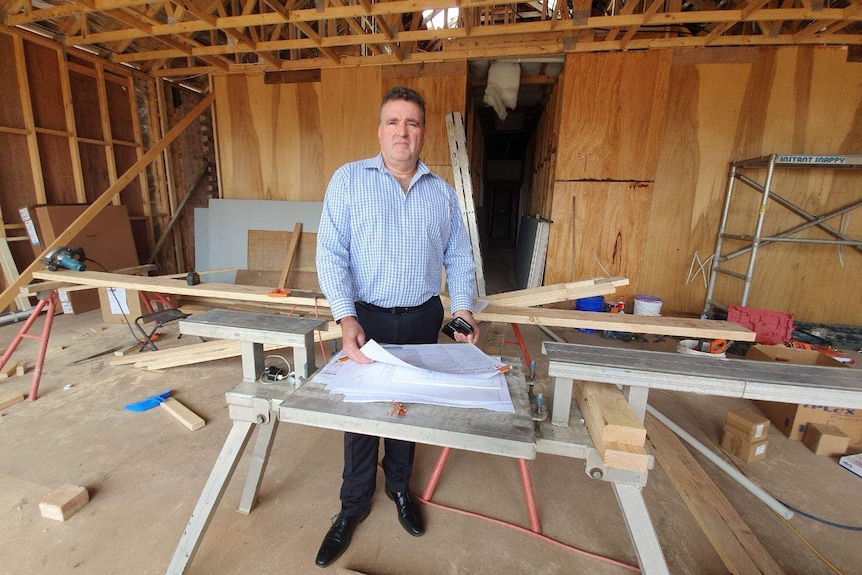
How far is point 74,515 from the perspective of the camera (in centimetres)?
165

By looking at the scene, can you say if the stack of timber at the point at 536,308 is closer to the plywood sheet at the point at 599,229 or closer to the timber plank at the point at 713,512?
the timber plank at the point at 713,512

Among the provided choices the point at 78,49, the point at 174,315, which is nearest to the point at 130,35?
the point at 78,49

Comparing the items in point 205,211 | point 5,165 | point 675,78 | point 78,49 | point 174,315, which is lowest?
point 174,315

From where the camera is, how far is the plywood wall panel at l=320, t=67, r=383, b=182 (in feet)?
15.0

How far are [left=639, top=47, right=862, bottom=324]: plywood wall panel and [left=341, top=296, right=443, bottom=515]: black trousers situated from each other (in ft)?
12.1

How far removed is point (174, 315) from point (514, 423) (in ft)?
10.6

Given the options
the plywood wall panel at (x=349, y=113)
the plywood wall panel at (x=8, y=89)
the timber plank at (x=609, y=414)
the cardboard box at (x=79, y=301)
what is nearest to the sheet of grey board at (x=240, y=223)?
the plywood wall panel at (x=349, y=113)

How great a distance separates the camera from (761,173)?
396cm

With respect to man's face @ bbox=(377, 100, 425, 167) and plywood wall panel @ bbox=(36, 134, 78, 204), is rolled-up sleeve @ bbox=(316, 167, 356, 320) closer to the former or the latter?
man's face @ bbox=(377, 100, 425, 167)

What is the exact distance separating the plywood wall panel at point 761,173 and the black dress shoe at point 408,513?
379 cm

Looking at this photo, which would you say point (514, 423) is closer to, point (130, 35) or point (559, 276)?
point (559, 276)

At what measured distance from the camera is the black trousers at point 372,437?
1.48m

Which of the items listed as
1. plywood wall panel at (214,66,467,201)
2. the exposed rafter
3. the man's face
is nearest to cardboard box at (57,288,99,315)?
plywood wall panel at (214,66,467,201)

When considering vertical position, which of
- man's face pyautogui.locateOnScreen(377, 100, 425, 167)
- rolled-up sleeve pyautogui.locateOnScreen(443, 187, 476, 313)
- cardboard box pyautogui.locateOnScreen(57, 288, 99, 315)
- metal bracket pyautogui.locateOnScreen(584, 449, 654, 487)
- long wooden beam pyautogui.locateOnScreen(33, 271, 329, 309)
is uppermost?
man's face pyautogui.locateOnScreen(377, 100, 425, 167)
